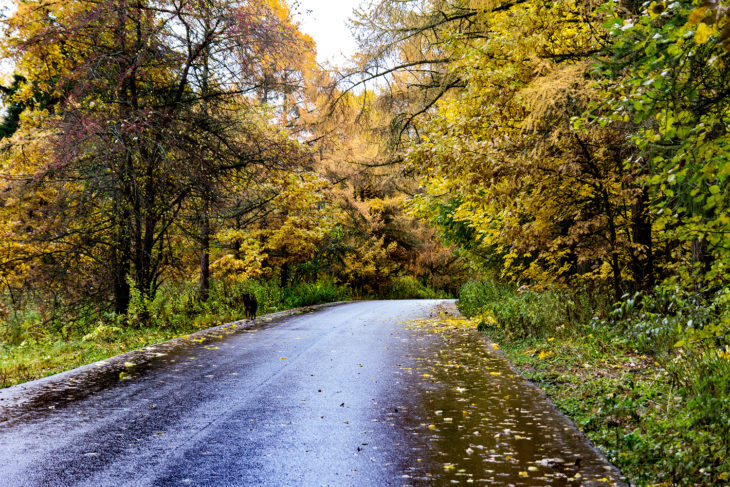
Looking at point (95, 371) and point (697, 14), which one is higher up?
point (697, 14)

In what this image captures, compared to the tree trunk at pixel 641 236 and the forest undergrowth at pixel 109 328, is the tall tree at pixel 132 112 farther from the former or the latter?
the tree trunk at pixel 641 236

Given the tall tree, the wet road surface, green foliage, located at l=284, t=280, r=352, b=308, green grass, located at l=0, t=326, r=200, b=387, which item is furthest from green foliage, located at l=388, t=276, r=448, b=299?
the wet road surface

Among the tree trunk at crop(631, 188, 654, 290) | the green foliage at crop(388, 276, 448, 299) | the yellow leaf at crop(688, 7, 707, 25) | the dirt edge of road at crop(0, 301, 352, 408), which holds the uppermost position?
the yellow leaf at crop(688, 7, 707, 25)

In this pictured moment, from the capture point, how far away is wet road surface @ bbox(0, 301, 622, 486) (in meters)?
4.11

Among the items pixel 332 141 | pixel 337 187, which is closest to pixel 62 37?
pixel 332 141

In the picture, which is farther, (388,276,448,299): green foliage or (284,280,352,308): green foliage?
(388,276,448,299): green foliage

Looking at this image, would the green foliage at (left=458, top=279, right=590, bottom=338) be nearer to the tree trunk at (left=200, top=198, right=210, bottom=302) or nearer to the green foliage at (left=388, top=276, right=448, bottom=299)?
the tree trunk at (left=200, top=198, right=210, bottom=302)

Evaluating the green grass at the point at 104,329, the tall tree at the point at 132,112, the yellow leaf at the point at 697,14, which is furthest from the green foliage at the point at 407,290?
the yellow leaf at the point at 697,14

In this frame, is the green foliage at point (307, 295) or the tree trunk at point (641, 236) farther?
the green foliage at point (307, 295)

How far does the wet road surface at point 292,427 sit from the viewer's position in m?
4.11

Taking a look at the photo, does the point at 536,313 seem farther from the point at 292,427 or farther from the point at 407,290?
the point at 407,290

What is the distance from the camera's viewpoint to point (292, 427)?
17.6ft

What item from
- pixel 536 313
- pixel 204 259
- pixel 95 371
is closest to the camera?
Answer: pixel 95 371

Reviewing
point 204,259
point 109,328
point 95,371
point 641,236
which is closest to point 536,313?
point 641,236
